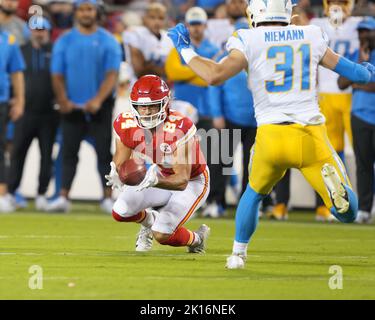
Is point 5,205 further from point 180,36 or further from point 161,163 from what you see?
point 180,36

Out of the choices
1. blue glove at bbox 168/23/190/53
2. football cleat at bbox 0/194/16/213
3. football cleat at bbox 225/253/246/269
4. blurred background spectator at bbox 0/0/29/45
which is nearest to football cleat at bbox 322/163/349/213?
football cleat at bbox 225/253/246/269

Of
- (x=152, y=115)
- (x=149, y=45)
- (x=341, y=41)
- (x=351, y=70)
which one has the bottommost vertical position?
(x=152, y=115)

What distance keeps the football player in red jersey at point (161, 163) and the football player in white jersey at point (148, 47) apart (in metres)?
4.78

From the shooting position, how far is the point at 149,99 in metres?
8.15

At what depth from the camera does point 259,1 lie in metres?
7.38

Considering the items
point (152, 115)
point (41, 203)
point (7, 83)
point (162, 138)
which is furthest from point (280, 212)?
point (152, 115)

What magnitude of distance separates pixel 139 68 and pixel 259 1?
235 inches

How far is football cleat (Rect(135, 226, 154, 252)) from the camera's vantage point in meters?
8.61

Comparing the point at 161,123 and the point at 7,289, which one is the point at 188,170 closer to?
the point at 161,123

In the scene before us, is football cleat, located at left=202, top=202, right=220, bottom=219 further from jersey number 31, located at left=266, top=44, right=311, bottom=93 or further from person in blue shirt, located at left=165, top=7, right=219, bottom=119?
jersey number 31, located at left=266, top=44, right=311, bottom=93

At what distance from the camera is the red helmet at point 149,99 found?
8.16m

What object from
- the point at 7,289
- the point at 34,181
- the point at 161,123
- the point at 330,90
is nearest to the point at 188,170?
the point at 161,123

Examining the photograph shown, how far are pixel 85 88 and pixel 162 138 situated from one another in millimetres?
4893

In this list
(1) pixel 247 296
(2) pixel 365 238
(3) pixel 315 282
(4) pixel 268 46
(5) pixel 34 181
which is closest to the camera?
(1) pixel 247 296
